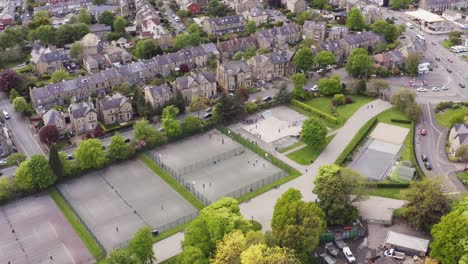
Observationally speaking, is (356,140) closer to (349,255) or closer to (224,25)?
(349,255)

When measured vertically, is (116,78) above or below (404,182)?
above

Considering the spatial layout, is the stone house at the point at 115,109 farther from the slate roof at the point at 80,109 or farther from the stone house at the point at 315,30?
the stone house at the point at 315,30

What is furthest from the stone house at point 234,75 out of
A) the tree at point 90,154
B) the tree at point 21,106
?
the tree at point 21,106

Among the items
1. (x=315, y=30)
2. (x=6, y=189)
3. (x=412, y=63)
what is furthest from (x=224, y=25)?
(x=6, y=189)

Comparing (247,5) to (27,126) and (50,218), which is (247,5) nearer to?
(27,126)

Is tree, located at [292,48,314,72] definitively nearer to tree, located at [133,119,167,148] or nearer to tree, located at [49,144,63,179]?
tree, located at [133,119,167,148]

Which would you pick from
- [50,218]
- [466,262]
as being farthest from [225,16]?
[466,262]

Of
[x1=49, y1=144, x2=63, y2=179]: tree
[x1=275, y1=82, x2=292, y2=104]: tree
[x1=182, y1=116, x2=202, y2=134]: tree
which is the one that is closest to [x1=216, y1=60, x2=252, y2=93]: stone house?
[x1=275, y1=82, x2=292, y2=104]: tree
